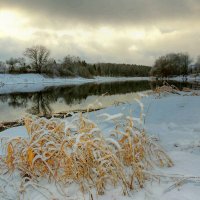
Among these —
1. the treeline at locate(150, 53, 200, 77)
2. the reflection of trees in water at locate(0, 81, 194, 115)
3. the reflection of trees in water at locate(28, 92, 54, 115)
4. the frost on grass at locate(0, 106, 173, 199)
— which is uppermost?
the treeline at locate(150, 53, 200, 77)

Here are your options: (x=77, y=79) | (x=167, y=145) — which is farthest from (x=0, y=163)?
(x=77, y=79)

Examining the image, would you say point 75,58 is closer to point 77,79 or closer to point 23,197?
point 77,79

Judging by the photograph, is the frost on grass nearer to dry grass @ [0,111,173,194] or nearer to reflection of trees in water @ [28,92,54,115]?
dry grass @ [0,111,173,194]

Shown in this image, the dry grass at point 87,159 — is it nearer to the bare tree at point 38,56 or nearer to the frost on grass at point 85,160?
the frost on grass at point 85,160

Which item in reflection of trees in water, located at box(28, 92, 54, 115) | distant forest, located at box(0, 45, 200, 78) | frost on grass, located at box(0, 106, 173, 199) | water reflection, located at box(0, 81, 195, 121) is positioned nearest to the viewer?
frost on grass, located at box(0, 106, 173, 199)

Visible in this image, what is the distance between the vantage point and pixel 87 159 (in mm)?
A: 2271

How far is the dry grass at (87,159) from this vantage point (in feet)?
6.98

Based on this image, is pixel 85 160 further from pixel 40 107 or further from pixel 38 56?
pixel 38 56

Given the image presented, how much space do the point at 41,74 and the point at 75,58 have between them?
32477 mm

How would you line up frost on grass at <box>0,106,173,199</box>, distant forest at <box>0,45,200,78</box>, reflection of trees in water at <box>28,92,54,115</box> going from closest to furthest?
frost on grass at <box>0,106,173,199</box> < reflection of trees in water at <box>28,92,54,115</box> < distant forest at <box>0,45,200,78</box>

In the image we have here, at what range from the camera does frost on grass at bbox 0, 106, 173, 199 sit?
6.98 ft

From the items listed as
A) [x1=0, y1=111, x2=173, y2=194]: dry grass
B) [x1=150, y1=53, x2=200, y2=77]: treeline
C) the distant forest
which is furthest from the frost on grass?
[x1=150, y1=53, x2=200, y2=77]: treeline

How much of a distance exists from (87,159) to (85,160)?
0.9 inches

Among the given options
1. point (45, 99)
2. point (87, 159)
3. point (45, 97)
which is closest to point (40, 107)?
point (45, 99)
